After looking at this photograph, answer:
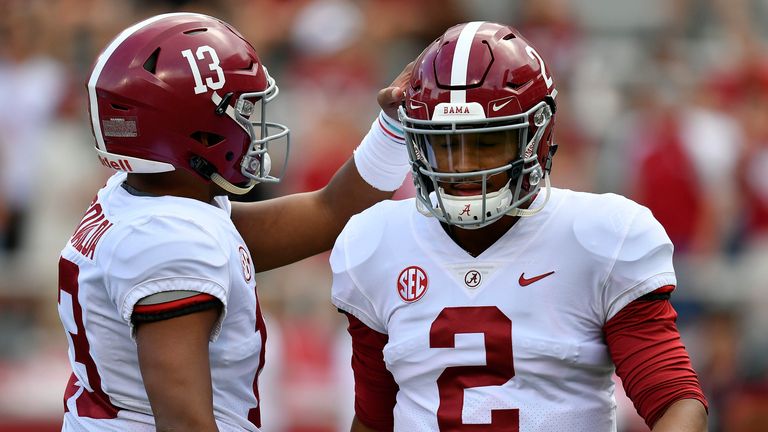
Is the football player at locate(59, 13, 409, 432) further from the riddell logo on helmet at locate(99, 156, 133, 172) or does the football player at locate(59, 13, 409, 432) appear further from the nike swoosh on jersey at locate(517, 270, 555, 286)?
the nike swoosh on jersey at locate(517, 270, 555, 286)

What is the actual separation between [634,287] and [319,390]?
3901mm

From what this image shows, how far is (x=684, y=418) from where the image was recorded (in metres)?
2.74

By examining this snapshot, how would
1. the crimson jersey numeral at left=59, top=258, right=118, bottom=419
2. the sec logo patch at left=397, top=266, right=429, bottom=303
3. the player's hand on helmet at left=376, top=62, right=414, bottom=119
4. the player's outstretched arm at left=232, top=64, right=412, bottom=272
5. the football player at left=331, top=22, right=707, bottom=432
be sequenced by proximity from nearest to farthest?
the football player at left=331, top=22, right=707, bottom=432, the sec logo patch at left=397, top=266, right=429, bottom=303, the crimson jersey numeral at left=59, top=258, right=118, bottom=419, the player's hand on helmet at left=376, top=62, right=414, bottom=119, the player's outstretched arm at left=232, top=64, right=412, bottom=272

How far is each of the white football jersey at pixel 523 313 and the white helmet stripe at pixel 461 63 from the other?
1.14ft

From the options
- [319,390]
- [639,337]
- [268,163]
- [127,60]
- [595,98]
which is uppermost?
[127,60]

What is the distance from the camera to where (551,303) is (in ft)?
9.50

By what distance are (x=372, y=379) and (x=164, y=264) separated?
634mm

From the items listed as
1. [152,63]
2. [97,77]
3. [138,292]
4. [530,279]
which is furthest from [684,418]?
[97,77]

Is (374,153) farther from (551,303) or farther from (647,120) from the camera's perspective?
(647,120)

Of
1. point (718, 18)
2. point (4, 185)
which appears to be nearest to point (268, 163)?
point (4, 185)

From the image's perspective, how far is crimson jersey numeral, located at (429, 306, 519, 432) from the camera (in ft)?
9.46

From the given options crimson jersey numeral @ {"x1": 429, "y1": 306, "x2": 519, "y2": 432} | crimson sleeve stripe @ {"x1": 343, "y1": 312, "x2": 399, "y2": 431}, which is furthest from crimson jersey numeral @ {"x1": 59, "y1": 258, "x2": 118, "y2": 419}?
crimson jersey numeral @ {"x1": 429, "y1": 306, "x2": 519, "y2": 432}

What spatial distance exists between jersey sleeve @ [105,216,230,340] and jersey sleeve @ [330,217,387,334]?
0.30 meters

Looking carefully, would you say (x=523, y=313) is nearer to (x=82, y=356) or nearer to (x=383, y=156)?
(x=383, y=156)
